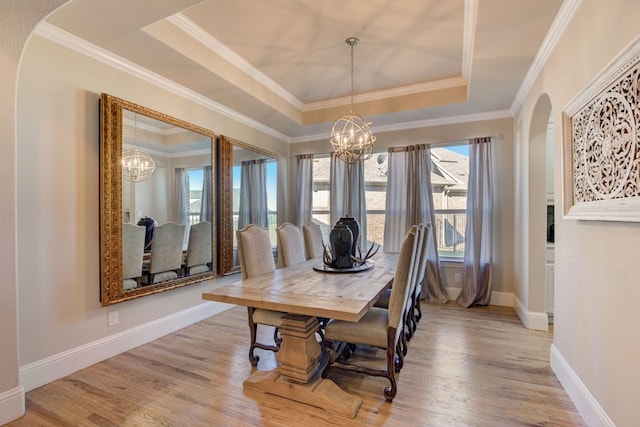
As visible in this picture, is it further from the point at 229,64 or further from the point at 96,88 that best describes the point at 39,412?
the point at 229,64

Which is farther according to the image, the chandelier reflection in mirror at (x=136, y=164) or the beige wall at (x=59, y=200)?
the chandelier reflection in mirror at (x=136, y=164)

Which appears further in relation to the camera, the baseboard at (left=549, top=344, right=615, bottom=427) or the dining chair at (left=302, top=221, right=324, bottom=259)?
the dining chair at (left=302, top=221, right=324, bottom=259)

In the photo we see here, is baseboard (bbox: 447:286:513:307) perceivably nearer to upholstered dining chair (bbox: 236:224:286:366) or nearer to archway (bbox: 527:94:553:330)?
archway (bbox: 527:94:553:330)

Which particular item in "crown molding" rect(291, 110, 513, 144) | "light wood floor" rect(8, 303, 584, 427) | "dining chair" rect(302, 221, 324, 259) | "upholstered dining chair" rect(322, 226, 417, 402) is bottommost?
"light wood floor" rect(8, 303, 584, 427)

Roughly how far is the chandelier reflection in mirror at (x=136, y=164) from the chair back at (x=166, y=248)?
21.4 inches

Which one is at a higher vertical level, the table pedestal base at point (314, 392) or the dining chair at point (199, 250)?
the dining chair at point (199, 250)

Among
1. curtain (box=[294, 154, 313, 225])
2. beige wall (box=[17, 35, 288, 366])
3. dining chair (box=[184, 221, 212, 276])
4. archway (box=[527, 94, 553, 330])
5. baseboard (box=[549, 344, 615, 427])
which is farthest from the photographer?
curtain (box=[294, 154, 313, 225])

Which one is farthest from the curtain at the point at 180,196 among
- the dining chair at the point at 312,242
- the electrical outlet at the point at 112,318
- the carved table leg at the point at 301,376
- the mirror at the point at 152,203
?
the carved table leg at the point at 301,376

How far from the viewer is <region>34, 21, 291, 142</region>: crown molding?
7.76 feet

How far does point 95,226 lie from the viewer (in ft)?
8.68

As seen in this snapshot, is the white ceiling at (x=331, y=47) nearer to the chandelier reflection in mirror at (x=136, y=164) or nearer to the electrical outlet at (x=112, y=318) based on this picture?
the chandelier reflection in mirror at (x=136, y=164)

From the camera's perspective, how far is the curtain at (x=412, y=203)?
14.6 ft

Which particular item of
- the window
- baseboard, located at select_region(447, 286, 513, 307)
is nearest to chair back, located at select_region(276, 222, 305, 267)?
the window

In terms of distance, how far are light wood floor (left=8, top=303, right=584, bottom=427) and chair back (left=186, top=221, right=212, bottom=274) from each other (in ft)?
2.74
